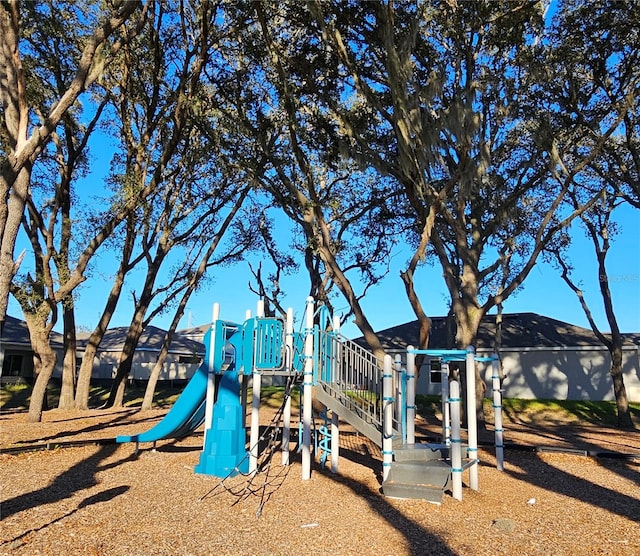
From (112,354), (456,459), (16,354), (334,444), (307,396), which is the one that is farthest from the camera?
(112,354)

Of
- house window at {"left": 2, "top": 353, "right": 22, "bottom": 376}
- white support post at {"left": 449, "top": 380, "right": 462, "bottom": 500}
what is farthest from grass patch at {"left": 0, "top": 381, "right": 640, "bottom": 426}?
white support post at {"left": 449, "top": 380, "right": 462, "bottom": 500}

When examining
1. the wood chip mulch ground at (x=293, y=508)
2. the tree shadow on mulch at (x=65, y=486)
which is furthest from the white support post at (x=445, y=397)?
the tree shadow on mulch at (x=65, y=486)

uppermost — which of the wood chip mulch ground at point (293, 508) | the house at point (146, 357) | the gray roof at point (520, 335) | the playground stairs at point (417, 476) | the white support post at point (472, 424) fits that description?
the gray roof at point (520, 335)

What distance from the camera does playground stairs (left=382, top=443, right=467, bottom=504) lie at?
7520 mm

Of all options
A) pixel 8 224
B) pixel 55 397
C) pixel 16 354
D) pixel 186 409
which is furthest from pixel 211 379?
pixel 16 354

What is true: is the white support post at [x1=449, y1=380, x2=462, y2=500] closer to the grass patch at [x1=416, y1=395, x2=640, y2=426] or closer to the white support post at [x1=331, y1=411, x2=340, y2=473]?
the white support post at [x1=331, y1=411, x2=340, y2=473]

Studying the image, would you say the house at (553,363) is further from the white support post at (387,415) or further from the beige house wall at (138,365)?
the white support post at (387,415)

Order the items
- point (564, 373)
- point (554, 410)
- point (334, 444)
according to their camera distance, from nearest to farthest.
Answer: point (334, 444) < point (554, 410) < point (564, 373)

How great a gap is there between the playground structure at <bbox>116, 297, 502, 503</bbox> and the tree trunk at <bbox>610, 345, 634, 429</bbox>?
10654 mm

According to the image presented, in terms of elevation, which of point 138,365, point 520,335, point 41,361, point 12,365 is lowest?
point 12,365

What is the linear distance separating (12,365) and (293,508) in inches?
1130

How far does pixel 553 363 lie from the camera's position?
2578 cm

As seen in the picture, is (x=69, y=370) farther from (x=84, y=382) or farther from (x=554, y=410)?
(x=554, y=410)

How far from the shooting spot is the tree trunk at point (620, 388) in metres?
18.1
